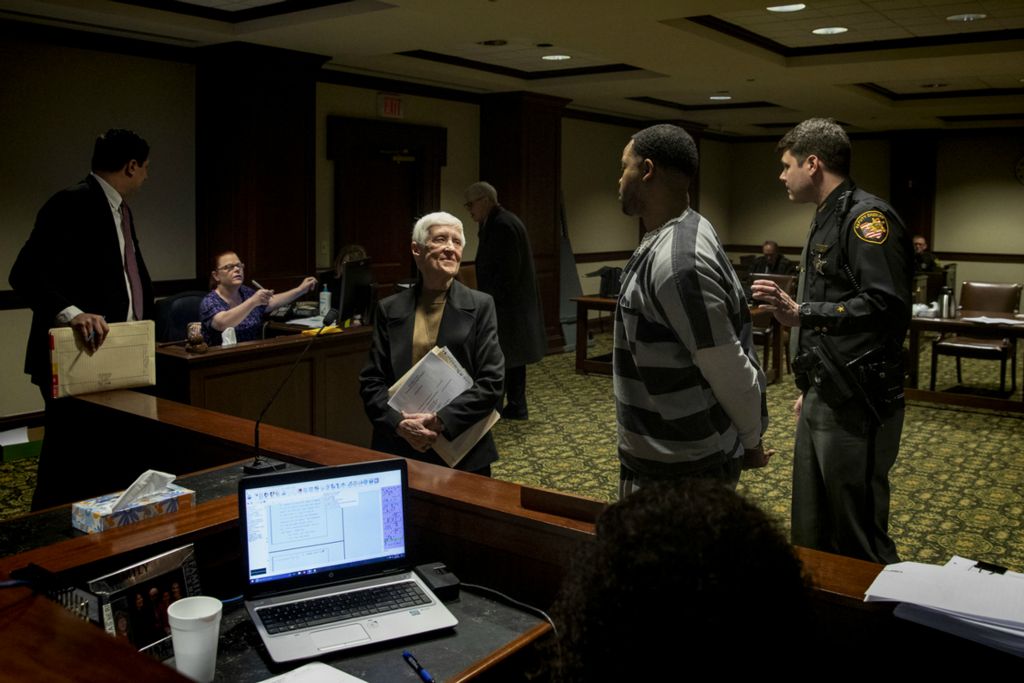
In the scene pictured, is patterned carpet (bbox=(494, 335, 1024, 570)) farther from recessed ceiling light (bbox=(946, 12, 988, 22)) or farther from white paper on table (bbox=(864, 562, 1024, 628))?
recessed ceiling light (bbox=(946, 12, 988, 22))

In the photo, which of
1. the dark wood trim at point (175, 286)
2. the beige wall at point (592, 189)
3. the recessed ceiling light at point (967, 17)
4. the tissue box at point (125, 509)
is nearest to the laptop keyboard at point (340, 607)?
the tissue box at point (125, 509)

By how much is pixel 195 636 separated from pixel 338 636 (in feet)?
0.89

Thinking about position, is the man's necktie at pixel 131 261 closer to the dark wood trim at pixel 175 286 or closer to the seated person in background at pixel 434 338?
the seated person in background at pixel 434 338

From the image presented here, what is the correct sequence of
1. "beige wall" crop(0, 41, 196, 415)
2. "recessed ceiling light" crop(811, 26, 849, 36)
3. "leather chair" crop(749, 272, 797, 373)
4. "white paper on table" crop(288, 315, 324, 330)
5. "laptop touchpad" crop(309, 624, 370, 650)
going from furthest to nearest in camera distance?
"leather chair" crop(749, 272, 797, 373), "recessed ceiling light" crop(811, 26, 849, 36), "beige wall" crop(0, 41, 196, 415), "white paper on table" crop(288, 315, 324, 330), "laptop touchpad" crop(309, 624, 370, 650)

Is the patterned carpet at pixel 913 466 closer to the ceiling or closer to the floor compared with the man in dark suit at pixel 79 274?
closer to the floor

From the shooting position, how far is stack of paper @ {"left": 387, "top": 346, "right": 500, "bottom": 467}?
9.43 feet

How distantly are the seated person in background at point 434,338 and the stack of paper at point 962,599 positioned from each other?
1.58m

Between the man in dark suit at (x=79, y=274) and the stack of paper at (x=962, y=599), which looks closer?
the stack of paper at (x=962, y=599)

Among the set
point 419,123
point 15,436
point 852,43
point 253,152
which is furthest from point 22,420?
point 852,43

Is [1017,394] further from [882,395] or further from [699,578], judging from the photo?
[699,578]

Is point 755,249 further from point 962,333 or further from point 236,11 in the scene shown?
point 236,11

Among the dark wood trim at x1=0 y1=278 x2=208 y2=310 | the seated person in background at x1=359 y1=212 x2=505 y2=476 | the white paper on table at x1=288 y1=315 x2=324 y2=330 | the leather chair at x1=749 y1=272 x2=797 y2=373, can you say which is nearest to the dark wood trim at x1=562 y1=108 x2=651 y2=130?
the leather chair at x1=749 y1=272 x2=797 y2=373

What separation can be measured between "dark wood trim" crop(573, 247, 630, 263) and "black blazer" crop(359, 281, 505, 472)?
318 inches

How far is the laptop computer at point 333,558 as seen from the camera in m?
1.77
